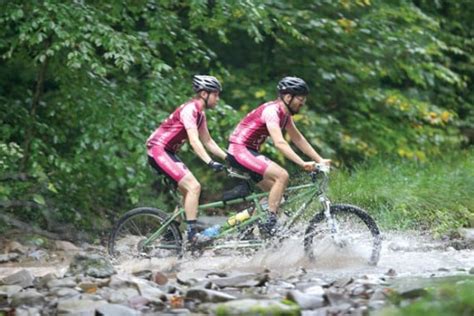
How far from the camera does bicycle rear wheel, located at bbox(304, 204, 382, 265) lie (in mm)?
8453

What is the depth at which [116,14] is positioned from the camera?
1087 centimetres

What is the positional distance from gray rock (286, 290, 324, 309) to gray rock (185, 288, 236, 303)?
17.7 inches

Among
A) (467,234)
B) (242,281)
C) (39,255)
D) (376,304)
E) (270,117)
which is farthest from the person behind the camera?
(467,234)

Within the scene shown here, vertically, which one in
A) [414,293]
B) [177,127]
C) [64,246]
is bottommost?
[64,246]

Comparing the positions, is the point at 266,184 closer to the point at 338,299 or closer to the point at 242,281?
the point at 242,281

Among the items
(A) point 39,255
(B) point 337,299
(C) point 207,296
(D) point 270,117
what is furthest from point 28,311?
(A) point 39,255

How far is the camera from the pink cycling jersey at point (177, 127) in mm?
8945

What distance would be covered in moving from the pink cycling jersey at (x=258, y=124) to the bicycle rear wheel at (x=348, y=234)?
3.37 feet

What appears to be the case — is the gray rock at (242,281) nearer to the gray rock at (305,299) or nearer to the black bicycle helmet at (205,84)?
the gray rock at (305,299)

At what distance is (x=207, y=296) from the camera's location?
666 centimetres

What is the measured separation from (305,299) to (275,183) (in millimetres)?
2560

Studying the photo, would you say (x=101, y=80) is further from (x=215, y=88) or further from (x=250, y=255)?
(x=250, y=255)

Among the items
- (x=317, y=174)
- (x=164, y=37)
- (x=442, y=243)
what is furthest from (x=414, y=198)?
(x=164, y=37)

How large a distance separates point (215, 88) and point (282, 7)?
14.5 ft
